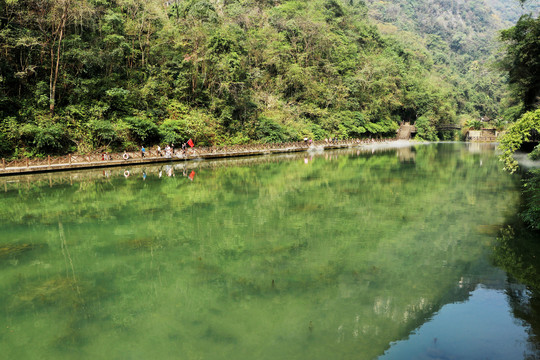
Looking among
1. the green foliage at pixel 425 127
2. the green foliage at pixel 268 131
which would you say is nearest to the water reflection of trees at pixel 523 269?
the green foliage at pixel 268 131

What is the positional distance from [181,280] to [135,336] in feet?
6.94

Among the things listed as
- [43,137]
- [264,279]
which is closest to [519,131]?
[264,279]

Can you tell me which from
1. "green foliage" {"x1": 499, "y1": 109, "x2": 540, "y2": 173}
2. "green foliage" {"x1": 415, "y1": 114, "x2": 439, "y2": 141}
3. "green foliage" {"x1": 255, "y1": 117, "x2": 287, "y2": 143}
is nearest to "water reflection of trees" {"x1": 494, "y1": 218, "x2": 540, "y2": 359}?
"green foliage" {"x1": 499, "y1": 109, "x2": 540, "y2": 173}

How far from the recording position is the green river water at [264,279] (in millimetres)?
5633

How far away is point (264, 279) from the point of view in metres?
7.87

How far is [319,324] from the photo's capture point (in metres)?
6.09

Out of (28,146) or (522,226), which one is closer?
(522,226)

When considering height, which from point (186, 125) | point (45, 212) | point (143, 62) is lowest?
point (45, 212)

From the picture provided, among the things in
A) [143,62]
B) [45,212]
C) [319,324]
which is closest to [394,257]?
[319,324]

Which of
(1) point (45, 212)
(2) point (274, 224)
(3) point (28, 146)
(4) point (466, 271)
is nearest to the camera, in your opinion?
(4) point (466, 271)

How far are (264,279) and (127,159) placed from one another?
24.0 m

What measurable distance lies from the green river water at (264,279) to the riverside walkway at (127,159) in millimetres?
8776

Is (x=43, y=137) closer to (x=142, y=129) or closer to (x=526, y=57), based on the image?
(x=142, y=129)

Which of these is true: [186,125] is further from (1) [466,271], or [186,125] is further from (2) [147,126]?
(1) [466,271]
